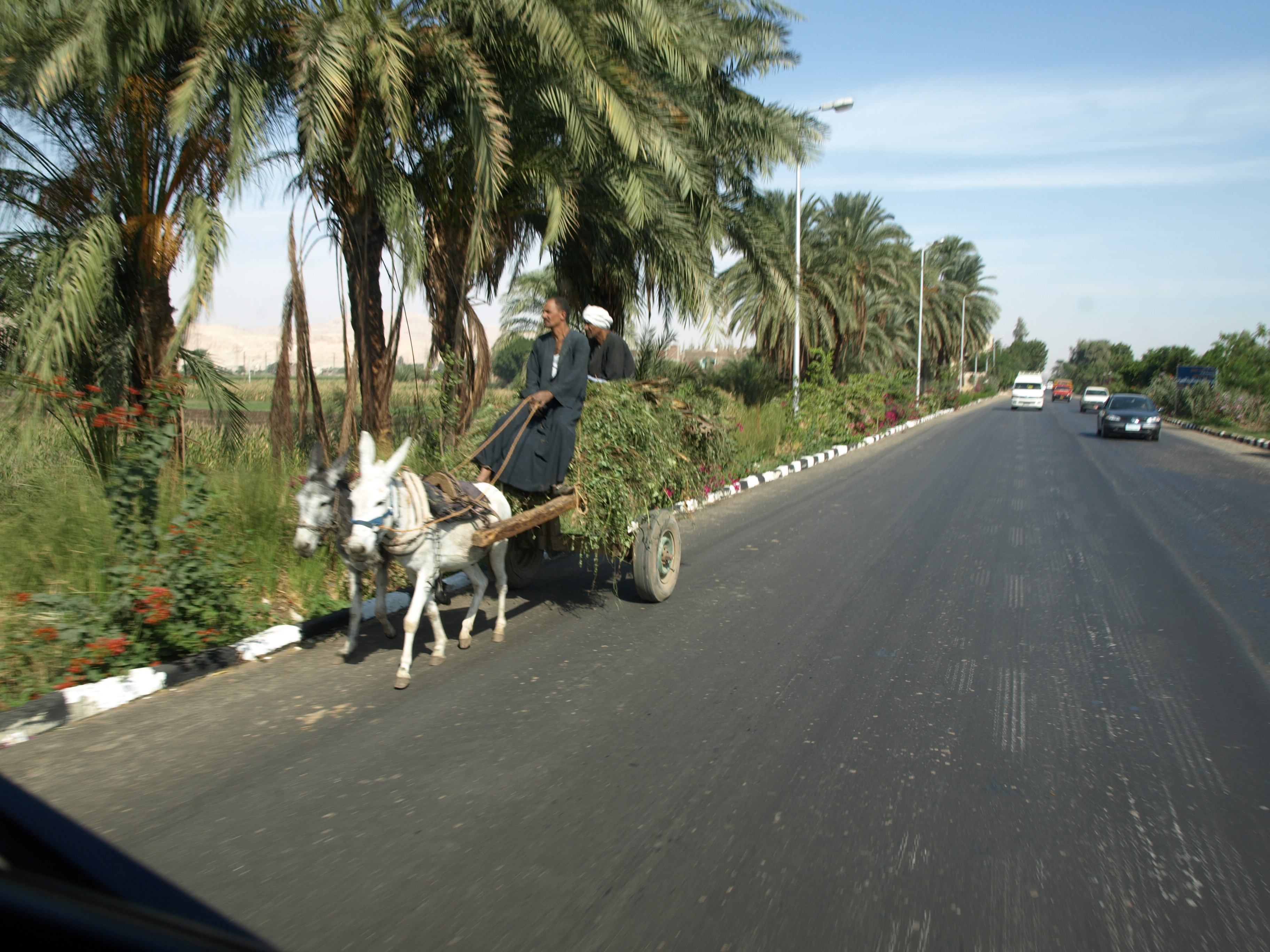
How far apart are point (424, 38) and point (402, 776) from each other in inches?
365

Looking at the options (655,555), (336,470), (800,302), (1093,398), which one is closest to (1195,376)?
(1093,398)

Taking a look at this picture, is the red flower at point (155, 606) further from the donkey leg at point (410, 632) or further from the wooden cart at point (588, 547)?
the wooden cart at point (588, 547)

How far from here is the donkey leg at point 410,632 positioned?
512 cm

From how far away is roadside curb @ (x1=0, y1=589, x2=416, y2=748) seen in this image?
4.39 metres

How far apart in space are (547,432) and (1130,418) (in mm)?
27591

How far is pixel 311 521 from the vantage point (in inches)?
187

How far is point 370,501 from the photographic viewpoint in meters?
4.90

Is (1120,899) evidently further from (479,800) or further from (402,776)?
(402,776)

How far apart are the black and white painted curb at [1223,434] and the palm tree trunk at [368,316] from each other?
26.1 m

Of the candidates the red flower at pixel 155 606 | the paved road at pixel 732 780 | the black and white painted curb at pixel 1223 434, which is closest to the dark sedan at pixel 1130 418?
the black and white painted curb at pixel 1223 434

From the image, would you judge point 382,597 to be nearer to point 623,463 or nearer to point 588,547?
point 588,547

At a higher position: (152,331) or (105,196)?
(105,196)

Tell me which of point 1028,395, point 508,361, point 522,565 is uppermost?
point 508,361

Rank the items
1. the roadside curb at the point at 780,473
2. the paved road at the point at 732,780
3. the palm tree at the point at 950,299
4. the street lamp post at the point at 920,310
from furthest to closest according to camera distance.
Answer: the palm tree at the point at 950,299
the street lamp post at the point at 920,310
the roadside curb at the point at 780,473
the paved road at the point at 732,780
